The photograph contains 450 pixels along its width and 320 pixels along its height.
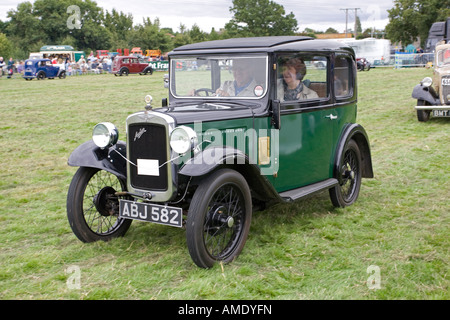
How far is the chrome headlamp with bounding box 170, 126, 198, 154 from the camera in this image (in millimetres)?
3621

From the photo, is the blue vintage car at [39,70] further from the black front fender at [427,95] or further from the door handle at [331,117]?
the door handle at [331,117]

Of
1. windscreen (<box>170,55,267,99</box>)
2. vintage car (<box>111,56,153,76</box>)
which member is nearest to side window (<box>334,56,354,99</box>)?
windscreen (<box>170,55,267,99</box>)

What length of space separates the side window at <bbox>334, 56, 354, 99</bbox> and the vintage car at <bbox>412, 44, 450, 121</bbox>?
5747 mm

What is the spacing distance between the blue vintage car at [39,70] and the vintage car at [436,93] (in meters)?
25.3

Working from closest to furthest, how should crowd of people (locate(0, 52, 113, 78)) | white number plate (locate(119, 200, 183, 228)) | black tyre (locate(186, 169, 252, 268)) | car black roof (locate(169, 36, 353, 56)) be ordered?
1. black tyre (locate(186, 169, 252, 268))
2. white number plate (locate(119, 200, 183, 228))
3. car black roof (locate(169, 36, 353, 56))
4. crowd of people (locate(0, 52, 113, 78))

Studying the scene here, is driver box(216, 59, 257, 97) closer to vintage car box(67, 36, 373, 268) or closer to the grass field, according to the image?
vintage car box(67, 36, 373, 268)

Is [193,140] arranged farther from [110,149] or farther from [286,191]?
[286,191]

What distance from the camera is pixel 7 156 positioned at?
829cm

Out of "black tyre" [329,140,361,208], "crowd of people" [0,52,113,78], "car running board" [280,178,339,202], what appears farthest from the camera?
"crowd of people" [0,52,113,78]

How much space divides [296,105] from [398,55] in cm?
3545

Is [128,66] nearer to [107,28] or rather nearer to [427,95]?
[427,95]

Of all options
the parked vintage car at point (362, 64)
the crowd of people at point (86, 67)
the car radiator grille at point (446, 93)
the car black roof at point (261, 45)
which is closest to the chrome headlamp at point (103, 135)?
the car black roof at point (261, 45)

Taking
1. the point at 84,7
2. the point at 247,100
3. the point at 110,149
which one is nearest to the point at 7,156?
the point at 110,149
